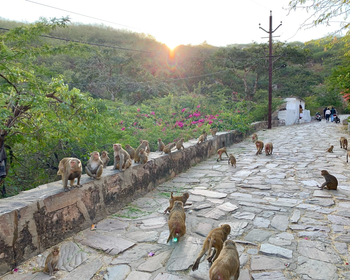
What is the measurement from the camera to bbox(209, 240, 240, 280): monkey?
2.67 meters

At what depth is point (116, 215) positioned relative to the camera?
16.6 ft

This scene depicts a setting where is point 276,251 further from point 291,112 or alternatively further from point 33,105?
point 291,112

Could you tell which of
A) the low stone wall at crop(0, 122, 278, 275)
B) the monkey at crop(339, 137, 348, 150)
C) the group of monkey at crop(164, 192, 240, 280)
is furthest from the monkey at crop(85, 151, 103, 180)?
the monkey at crop(339, 137, 348, 150)

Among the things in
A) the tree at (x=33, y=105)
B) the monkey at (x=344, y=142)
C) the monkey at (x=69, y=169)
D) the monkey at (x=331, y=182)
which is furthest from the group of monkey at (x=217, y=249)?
the monkey at (x=344, y=142)

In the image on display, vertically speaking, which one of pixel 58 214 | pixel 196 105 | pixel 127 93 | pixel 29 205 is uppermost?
pixel 127 93

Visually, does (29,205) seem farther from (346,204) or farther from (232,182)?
(346,204)

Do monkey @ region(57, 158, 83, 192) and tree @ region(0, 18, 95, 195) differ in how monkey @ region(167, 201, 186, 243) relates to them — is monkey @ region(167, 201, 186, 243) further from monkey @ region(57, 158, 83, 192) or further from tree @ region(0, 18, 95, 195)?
tree @ region(0, 18, 95, 195)

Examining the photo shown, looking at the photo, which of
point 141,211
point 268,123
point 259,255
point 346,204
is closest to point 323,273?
point 259,255

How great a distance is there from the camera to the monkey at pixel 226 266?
267 cm

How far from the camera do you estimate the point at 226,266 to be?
2734 millimetres

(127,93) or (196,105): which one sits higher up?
(127,93)

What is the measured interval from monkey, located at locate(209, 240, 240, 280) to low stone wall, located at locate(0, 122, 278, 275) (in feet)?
7.81

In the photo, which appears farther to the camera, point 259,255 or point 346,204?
point 346,204

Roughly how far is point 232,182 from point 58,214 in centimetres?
463
